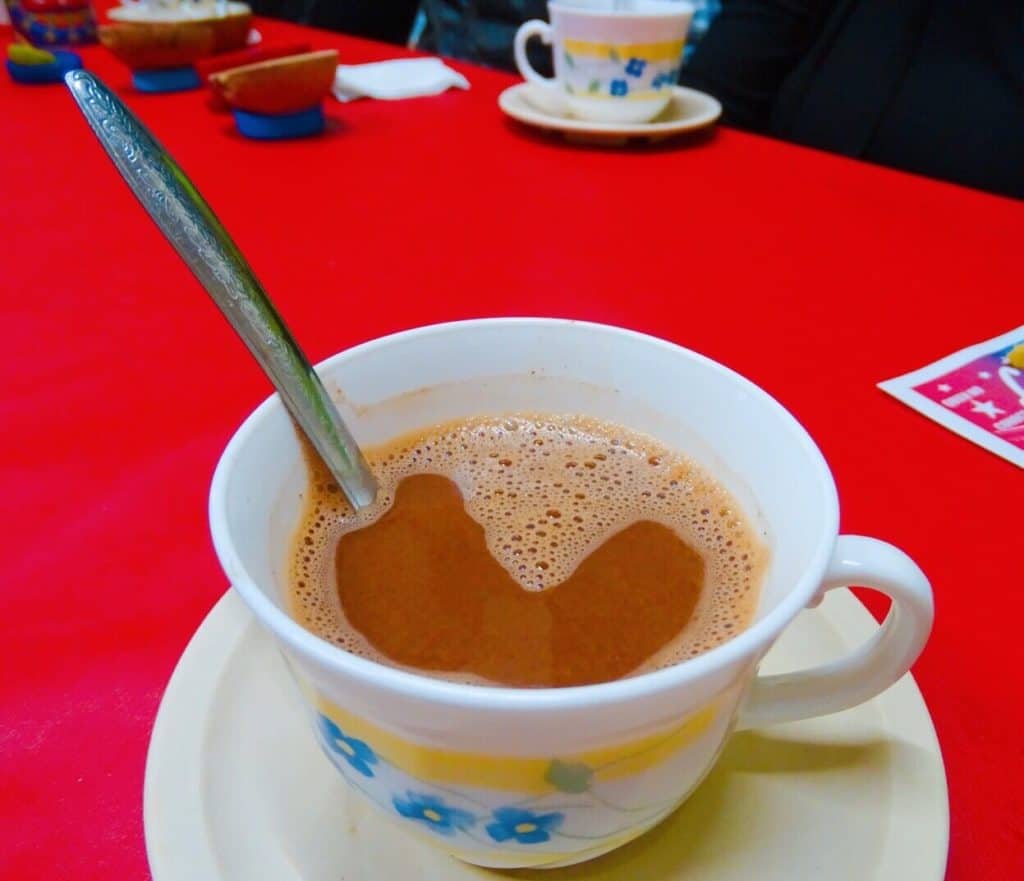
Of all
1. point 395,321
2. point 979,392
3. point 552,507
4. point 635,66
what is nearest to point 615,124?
point 635,66

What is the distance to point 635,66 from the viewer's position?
1.40m

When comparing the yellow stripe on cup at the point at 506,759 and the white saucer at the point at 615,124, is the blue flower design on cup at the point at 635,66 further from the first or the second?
the yellow stripe on cup at the point at 506,759

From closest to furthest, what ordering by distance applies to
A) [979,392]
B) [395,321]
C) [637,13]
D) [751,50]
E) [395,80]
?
[979,392]
[395,321]
[637,13]
[395,80]
[751,50]

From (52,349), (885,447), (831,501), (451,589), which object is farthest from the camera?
(52,349)

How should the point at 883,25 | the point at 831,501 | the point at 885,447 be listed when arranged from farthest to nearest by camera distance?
the point at 883,25 < the point at 885,447 < the point at 831,501

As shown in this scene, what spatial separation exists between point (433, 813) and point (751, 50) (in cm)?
192

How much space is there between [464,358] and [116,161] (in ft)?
0.76

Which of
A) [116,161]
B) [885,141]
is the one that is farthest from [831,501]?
[885,141]

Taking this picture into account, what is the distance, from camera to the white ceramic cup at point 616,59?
4.46 ft

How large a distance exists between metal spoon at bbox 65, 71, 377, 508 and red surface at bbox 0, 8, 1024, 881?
20 cm

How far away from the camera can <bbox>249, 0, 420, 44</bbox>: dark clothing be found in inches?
109

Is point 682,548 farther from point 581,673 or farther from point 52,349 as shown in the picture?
point 52,349

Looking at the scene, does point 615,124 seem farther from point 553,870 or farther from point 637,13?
point 553,870

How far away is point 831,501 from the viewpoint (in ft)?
1.37
